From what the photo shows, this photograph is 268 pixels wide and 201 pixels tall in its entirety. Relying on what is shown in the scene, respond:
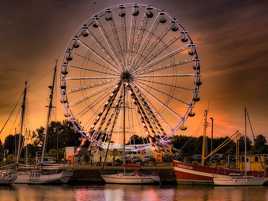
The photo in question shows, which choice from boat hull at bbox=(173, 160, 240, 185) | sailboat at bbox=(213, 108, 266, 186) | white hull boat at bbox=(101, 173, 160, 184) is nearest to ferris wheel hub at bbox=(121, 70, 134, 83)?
white hull boat at bbox=(101, 173, 160, 184)

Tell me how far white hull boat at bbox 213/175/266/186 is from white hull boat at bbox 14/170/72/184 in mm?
21906

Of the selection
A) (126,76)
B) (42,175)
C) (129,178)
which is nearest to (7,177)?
(42,175)

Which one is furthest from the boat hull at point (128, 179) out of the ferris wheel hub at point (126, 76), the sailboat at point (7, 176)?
the ferris wheel hub at point (126, 76)

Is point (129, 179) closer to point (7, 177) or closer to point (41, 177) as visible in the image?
point (41, 177)

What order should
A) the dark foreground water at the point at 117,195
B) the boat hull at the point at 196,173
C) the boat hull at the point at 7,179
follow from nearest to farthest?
the dark foreground water at the point at 117,195 → the boat hull at the point at 7,179 → the boat hull at the point at 196,173

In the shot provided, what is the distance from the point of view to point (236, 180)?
300 feet

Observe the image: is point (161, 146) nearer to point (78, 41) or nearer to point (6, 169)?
point (78, 41)

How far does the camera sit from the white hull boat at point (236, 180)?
9144 cm

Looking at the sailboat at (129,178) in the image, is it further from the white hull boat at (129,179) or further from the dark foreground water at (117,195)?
the dark foreground water at (117,195)

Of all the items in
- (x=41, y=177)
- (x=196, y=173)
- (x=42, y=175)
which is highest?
(x=196, y=173)

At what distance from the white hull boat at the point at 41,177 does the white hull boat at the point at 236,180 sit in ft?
71.9

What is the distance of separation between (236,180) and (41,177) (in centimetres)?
2847

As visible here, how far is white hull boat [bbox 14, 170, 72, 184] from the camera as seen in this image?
9038 centimetres

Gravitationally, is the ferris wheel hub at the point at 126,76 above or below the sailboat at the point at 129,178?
above
